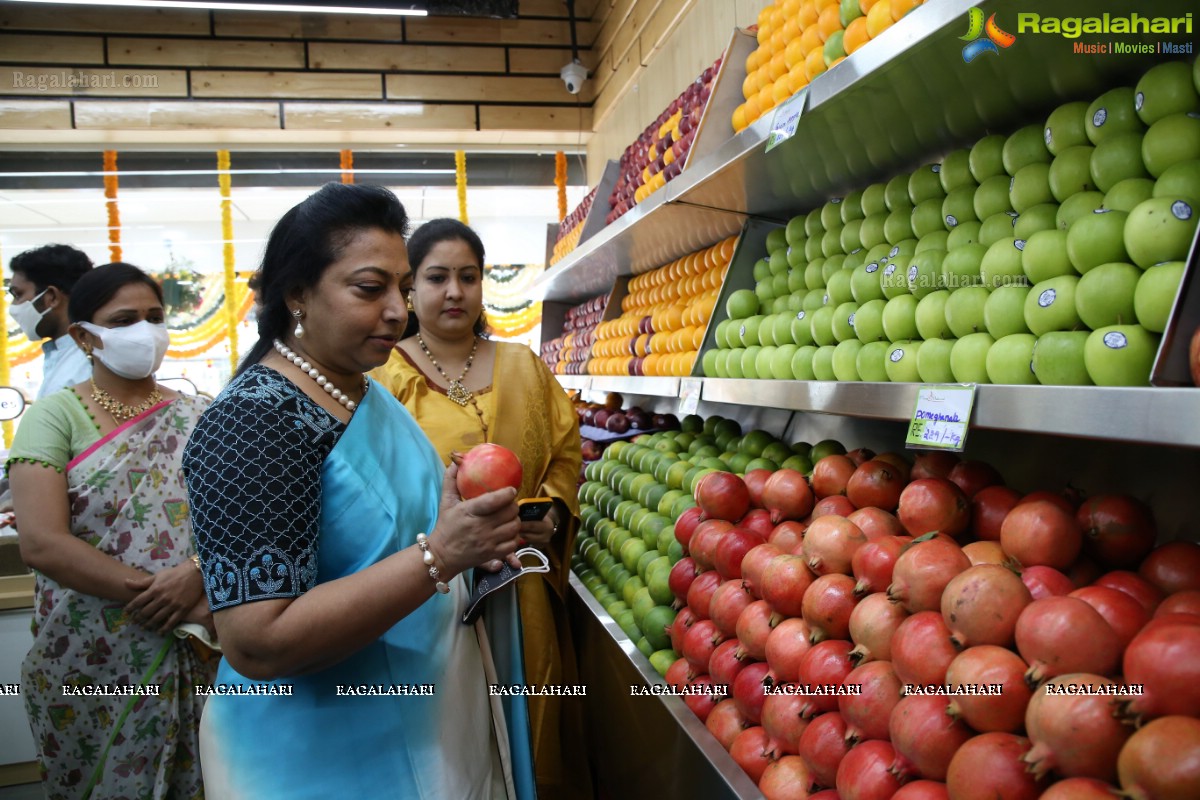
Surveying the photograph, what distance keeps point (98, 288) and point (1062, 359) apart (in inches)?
105

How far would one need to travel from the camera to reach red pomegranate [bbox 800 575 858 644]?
1.41m

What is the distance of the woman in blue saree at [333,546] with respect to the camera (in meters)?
1.17

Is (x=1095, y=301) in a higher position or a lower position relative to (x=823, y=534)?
higher

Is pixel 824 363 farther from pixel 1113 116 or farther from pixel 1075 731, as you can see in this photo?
pixel 1075 731

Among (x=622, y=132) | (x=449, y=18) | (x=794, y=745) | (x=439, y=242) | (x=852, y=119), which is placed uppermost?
(x=449, y=18)

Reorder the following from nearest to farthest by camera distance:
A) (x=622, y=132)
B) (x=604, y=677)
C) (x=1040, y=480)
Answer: (x=1040, y=480), (x=604, y=677), (x=622, y=132)

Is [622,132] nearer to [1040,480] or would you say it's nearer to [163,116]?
[163,116]

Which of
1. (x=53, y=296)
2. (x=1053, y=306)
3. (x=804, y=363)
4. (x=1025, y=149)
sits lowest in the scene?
(x=804, y=363)

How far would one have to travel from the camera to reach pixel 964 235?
163cm

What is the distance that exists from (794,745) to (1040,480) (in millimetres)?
894

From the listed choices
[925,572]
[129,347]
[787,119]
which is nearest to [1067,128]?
[787,119]

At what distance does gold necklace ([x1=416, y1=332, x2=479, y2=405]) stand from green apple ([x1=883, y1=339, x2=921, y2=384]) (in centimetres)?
131

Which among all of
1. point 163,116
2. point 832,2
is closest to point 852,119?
point 832,2

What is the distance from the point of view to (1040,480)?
1766mm
